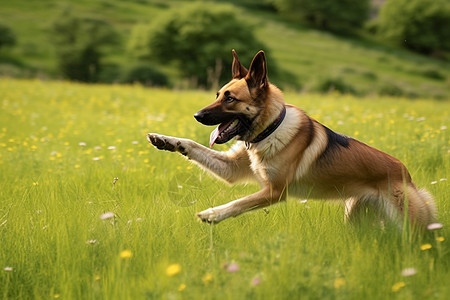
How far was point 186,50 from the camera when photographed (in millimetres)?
50594

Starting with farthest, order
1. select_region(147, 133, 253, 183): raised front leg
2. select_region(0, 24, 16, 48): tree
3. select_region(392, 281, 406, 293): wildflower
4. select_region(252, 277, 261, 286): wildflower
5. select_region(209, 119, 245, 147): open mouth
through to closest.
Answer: select_region(0, 24, 16, 48): tree, select_region(147, 133, 253, 183): raised front leg, select_region(209, 119, 245, 147): open mouth, select_region(392, 281, 406, 293): wildflower, select_region(252, 277, 261, 286): wildflower

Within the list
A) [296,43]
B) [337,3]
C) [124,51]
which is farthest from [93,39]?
[337,3]

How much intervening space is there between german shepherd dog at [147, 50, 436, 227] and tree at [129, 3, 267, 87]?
44.3 m

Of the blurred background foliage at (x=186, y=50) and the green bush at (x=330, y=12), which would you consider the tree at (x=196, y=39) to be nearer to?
the blurred background foliage at (x=186, y=50)

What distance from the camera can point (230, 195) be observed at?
4.79m

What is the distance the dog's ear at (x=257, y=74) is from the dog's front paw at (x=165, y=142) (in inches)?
36.8

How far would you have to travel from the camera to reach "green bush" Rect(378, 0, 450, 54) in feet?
234

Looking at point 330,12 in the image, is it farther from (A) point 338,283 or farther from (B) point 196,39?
(A) point 338,283

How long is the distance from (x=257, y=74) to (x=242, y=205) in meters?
1.22

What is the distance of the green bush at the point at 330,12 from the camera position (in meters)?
77.2

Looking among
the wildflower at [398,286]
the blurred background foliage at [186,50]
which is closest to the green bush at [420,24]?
the blurred background foliage at [186,50]

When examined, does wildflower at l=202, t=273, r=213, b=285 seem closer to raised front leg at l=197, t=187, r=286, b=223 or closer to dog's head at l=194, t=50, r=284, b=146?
raised front leg at l=197, t=187, r=286, b=223

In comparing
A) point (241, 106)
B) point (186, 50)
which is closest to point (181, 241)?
point (241, 106)

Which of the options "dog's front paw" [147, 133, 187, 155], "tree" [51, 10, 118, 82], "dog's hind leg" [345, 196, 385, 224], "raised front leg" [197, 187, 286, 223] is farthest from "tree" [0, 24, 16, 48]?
"dog's hind leg" [345, 196, 385, 224]
